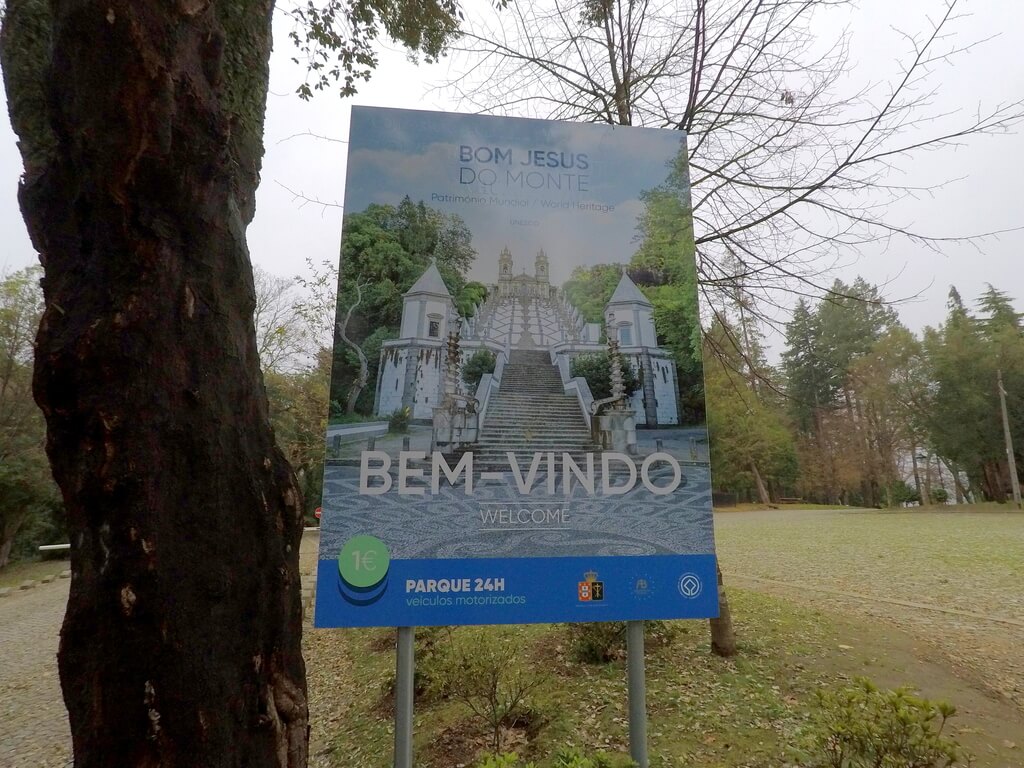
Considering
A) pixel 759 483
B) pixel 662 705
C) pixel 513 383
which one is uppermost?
pixel 513 383

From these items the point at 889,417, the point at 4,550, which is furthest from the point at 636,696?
the point at 889,417

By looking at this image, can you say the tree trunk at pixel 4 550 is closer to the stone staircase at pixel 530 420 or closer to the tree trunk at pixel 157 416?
the tree trunk at pixel 157 416

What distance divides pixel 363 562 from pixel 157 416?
3.29 feet

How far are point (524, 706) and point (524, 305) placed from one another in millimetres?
2608

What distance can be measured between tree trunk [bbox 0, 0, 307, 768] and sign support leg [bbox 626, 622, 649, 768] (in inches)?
55.4

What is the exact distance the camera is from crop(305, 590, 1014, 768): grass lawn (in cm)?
316

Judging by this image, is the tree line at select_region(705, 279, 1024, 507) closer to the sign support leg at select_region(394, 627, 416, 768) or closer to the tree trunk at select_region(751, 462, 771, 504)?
the tree trunk at select_region(751, 462, 771, 504)

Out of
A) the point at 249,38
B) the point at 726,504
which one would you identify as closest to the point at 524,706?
the point at 249,38

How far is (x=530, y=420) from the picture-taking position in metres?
2.49

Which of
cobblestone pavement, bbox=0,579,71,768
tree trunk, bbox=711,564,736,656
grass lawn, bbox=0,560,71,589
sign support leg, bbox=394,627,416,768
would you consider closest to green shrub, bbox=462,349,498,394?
sign support leg, bbox=394,627,416,768

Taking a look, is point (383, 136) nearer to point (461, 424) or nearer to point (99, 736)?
point (461, 424)

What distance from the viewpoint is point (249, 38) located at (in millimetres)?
2225

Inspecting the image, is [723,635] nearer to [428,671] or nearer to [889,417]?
[428,671]

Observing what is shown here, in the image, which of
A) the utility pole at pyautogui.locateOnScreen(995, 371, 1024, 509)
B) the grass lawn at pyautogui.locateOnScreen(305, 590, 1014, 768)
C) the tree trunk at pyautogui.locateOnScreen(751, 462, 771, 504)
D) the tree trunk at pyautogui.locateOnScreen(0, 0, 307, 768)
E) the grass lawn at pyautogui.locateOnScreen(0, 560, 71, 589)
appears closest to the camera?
the tree trunk at pyautogui.locateOnScreen(0, 0, 307, 768)
